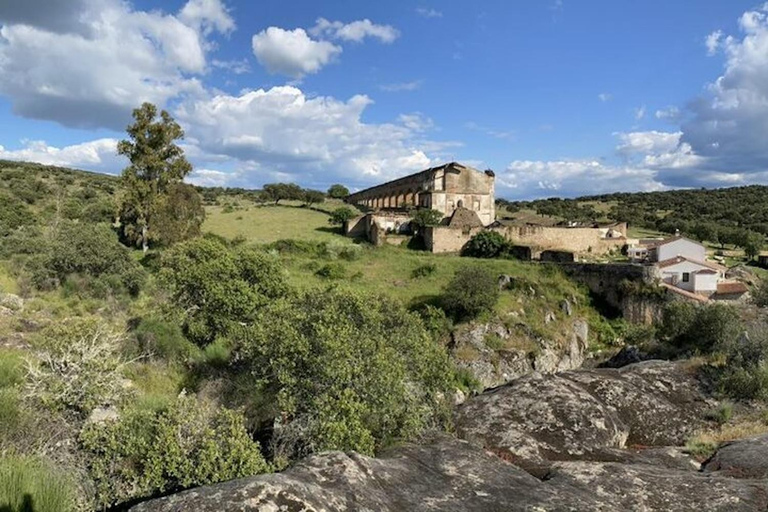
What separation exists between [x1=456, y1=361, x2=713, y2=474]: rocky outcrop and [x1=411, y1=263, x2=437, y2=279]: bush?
2301 cm

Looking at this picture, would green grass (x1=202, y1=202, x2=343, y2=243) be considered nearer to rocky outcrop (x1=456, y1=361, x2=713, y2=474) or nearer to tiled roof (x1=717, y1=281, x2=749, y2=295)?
tiled roof (x1=717, y1=281, x2=749, y2=295)

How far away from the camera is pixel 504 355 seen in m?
28.4

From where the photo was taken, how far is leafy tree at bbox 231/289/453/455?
855 centimetres

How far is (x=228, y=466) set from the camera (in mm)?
6988

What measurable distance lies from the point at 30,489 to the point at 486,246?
4070 cm

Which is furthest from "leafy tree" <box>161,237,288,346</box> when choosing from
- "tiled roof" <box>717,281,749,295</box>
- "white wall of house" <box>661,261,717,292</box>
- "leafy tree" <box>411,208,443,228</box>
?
"tiled roof" <box>717,281,749,295</box>

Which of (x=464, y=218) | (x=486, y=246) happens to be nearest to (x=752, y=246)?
(x=464, y=218)

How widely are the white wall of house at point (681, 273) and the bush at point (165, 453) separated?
3840 centimetres

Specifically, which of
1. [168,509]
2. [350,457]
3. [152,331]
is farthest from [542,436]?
[152,331]

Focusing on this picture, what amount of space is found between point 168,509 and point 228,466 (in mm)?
1880

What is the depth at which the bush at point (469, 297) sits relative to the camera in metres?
30.1

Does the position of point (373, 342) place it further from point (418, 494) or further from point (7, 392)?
point (7, 392)

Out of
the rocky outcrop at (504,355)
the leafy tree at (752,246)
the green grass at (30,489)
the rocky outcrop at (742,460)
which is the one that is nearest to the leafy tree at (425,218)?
the rocky outcrop at (504,355)

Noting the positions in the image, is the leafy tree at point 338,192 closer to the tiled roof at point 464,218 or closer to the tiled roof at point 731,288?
the tiled roof at point 464,218
